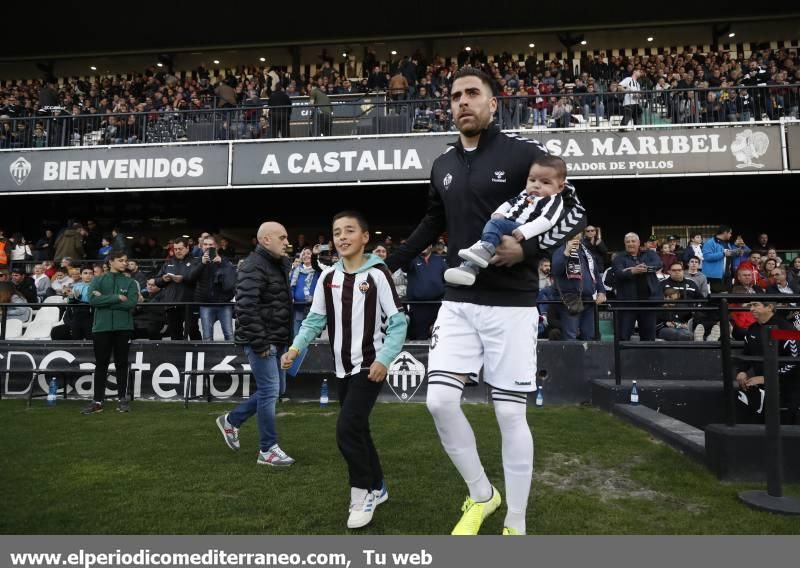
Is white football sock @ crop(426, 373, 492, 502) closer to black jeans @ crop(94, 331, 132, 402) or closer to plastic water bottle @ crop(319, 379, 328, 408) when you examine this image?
plastic water bottle @ crop(319, 379, 328, 408)

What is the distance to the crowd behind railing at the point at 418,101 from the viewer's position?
13680mm

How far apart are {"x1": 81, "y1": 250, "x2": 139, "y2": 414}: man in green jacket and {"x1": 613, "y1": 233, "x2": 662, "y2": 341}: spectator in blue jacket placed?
7391 millimetres

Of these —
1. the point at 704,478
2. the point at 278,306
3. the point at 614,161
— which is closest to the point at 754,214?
the point at 614,161

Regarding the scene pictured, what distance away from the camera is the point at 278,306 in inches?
208

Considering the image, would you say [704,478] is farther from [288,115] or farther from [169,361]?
[288,115]

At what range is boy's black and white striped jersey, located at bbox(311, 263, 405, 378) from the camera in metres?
3.64

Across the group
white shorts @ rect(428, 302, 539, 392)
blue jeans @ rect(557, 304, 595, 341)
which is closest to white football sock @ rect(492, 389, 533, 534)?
white shorts @ rect(428, 302, 539, 392)

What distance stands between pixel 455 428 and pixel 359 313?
1.02m

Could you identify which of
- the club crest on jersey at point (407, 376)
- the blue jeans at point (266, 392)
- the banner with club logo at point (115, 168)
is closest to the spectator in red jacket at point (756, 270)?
the club crest on jersey at point (407, 376)

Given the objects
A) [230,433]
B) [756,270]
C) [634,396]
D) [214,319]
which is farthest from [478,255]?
[756,270]

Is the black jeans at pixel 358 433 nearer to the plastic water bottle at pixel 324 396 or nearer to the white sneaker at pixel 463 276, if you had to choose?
the white sneaker at pixel 463 276

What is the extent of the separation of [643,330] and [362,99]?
10.9 m

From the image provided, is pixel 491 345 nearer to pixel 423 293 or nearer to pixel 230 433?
pixel 230 433

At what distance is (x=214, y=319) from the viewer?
32.4ft
